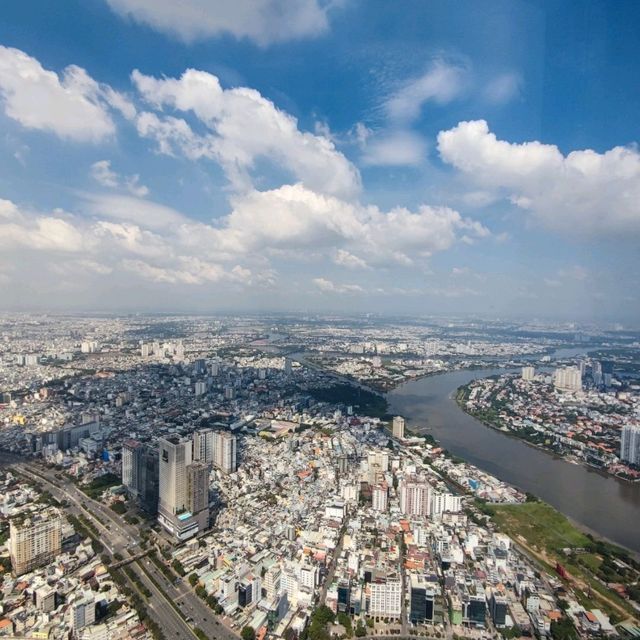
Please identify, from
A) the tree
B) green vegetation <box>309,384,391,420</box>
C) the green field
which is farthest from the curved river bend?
the tree

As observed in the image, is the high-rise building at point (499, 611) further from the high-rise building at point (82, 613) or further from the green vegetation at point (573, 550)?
the high-rise building at point (82, 613)

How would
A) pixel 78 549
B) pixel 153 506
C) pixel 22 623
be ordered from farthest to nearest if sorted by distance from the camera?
pixel 153 506 → pixel 78 549 → pixel 22 623

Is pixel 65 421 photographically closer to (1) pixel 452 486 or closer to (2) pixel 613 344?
(1) pixel 452 486

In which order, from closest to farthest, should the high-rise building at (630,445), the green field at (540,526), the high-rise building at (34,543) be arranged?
1. the high-rise building at (34,543)
2. the green field at (540,526)
3. the high-rise building at (630,445)


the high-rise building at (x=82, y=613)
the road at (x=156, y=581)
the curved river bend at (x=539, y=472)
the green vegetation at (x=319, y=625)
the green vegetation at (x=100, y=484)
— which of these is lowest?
the curved river bend at (x=539, y=472)

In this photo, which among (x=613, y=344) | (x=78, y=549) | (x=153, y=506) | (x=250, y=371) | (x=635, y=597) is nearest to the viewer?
(x=635, y=597)

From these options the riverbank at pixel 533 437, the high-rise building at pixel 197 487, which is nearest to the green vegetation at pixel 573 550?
the riverbank at pixel 533 437

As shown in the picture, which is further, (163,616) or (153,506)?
(153,506)

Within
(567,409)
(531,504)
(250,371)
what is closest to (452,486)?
(531,504)
